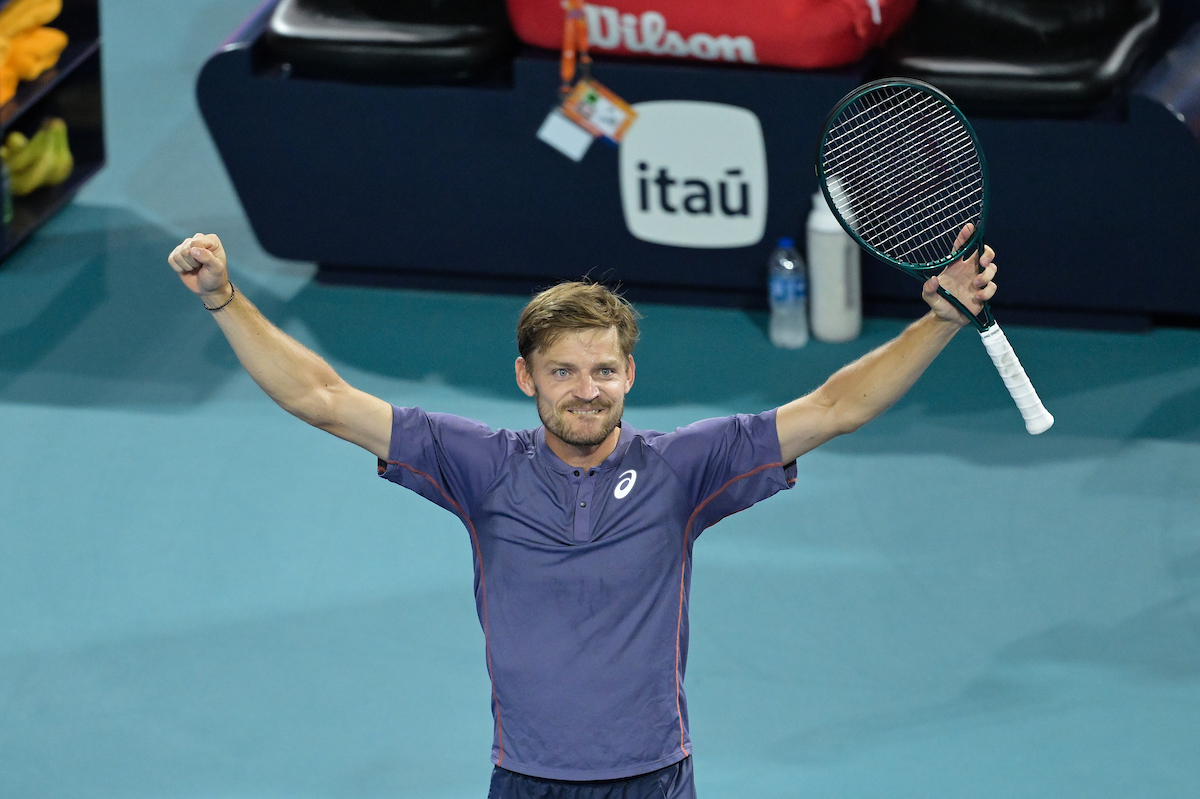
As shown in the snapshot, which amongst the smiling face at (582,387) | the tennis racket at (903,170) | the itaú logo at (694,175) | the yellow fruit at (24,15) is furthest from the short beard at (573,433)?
the yellow fruit at (24,15)

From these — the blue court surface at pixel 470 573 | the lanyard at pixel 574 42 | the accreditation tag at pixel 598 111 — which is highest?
the lanyard at pixel 574 42

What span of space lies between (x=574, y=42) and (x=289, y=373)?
3.45 m

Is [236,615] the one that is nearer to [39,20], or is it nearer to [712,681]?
[712,681]

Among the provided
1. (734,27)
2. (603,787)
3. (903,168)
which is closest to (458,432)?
(603,787)

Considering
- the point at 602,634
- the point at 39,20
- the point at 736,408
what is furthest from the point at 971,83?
the point at 39,20

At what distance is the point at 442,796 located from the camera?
14.9ft

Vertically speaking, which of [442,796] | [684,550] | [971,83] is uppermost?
[684,550]

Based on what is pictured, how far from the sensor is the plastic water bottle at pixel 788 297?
6.60 meters

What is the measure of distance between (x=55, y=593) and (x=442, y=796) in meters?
1.64

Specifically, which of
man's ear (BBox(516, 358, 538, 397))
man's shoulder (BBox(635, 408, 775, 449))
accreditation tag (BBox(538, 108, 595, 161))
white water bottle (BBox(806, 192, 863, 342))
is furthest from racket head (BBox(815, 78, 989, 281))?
A: man's ear (BBox(516, 358, 538, 397))

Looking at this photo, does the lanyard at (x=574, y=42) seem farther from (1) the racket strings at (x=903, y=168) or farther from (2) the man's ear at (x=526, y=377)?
(2) the man's ear at (x=526, y=377)

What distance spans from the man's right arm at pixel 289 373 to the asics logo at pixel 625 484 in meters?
0.48

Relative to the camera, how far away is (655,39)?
6438 mm

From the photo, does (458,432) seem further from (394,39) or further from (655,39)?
(394,39)
